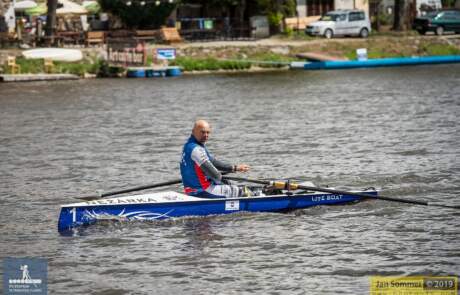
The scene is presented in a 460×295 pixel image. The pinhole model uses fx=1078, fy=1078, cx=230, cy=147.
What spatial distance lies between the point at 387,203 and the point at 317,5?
59.4 metres

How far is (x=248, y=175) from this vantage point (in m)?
27.5

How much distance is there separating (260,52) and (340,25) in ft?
25.9

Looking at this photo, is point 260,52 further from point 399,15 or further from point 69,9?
point 399,15

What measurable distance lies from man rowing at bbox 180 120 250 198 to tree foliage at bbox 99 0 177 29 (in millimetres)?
51545

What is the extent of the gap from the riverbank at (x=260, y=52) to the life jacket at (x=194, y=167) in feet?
135

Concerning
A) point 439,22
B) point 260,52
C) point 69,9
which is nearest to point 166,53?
point 260,52

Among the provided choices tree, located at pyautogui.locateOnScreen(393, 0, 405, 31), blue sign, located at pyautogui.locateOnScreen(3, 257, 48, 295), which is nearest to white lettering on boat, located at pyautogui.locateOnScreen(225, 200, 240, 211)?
blue sign, located at pyautogui.locateOnScreen(3, 257, 48, 295)

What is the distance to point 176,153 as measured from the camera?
32062 mm

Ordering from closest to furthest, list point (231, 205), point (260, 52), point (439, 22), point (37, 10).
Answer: point (231, 205), point (260, 52), point (37, 10), point (439, 22)

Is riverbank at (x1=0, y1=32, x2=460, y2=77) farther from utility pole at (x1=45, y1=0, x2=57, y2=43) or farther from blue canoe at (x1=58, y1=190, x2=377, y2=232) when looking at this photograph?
blue canoe at (x1=58, y1=190, x2=377, y2=232)

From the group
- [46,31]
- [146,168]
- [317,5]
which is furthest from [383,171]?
[317,5]

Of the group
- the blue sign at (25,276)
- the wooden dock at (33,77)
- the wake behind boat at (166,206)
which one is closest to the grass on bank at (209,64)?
the wooden dock at (33,77)

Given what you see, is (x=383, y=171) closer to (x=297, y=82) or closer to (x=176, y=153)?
(x=176, y=153)

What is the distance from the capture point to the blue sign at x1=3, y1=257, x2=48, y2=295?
15.4 meters
